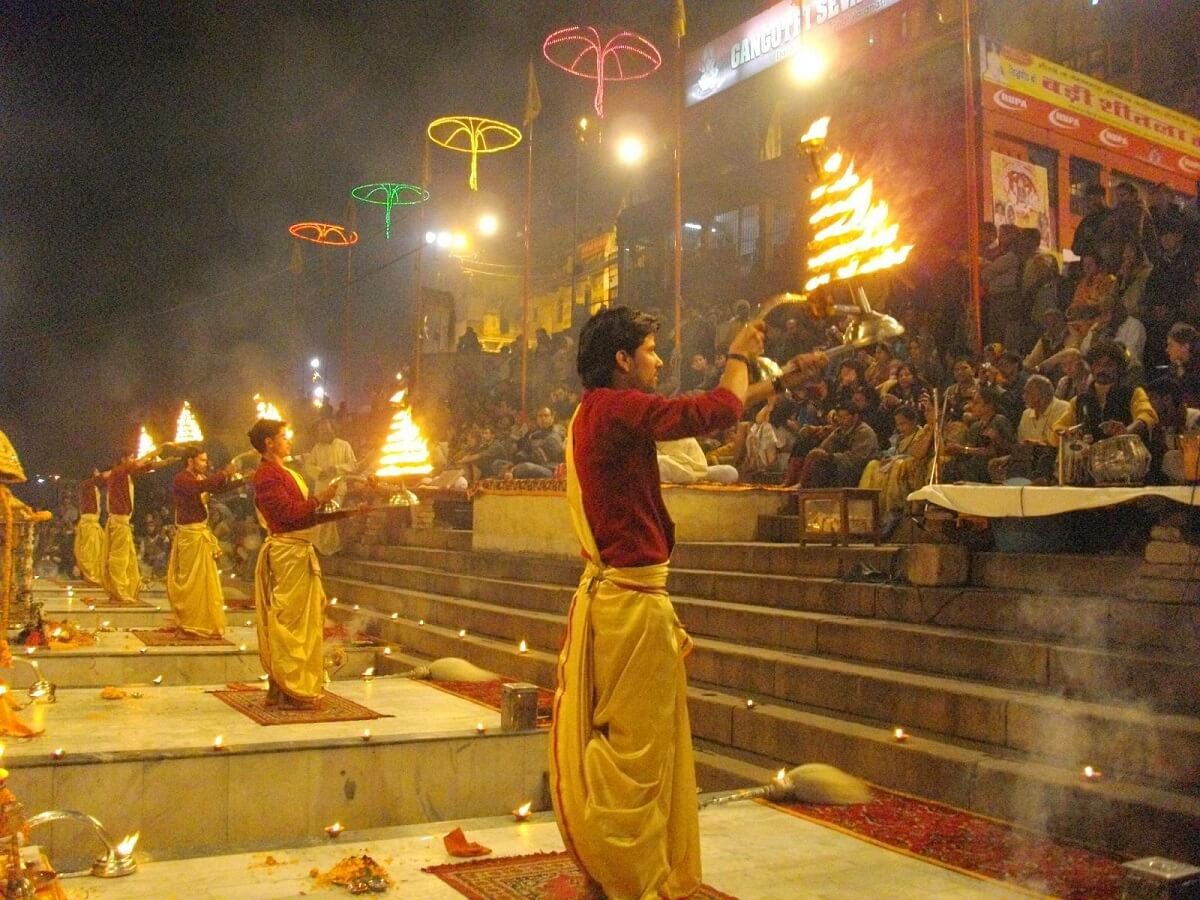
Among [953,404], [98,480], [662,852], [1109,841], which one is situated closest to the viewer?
[662,852]

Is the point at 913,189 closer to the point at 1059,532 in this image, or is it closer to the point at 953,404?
the point at 953,404

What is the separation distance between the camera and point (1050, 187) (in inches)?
778

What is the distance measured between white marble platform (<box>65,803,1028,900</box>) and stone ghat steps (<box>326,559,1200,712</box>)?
5.79ft

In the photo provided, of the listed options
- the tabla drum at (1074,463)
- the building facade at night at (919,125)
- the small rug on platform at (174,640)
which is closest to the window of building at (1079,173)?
the building facade at night at (919,125)

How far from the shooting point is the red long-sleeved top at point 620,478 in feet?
12.1

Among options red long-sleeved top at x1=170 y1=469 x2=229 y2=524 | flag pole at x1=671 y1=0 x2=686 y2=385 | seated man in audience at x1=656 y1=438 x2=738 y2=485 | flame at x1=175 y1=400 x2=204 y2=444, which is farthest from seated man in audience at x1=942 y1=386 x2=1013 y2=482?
flame at x1=175 y1=400 x2=204 y2=444

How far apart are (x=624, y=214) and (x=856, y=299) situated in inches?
1121

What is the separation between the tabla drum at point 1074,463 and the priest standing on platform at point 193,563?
341 inches

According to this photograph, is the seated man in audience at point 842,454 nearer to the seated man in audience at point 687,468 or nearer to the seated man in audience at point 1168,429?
the seated man in audience at point 687,468

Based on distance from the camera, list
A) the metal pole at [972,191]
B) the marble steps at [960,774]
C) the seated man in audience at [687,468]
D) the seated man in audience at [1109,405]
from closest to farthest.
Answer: the marble steps at [960,774] < the seated man in audience at [1109,405] < the seated man in audience at [687,468] < the metal pole at [972,191]

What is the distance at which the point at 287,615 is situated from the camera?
8102 mm

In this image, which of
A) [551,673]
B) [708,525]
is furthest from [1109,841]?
[708,525]

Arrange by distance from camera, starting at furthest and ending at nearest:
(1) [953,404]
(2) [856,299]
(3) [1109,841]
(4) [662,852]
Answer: (1) [953,404]
(3) [1109,841]
(2) [856,299]
(4) [662,852]

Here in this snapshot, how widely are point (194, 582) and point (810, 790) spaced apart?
823 centimetres
